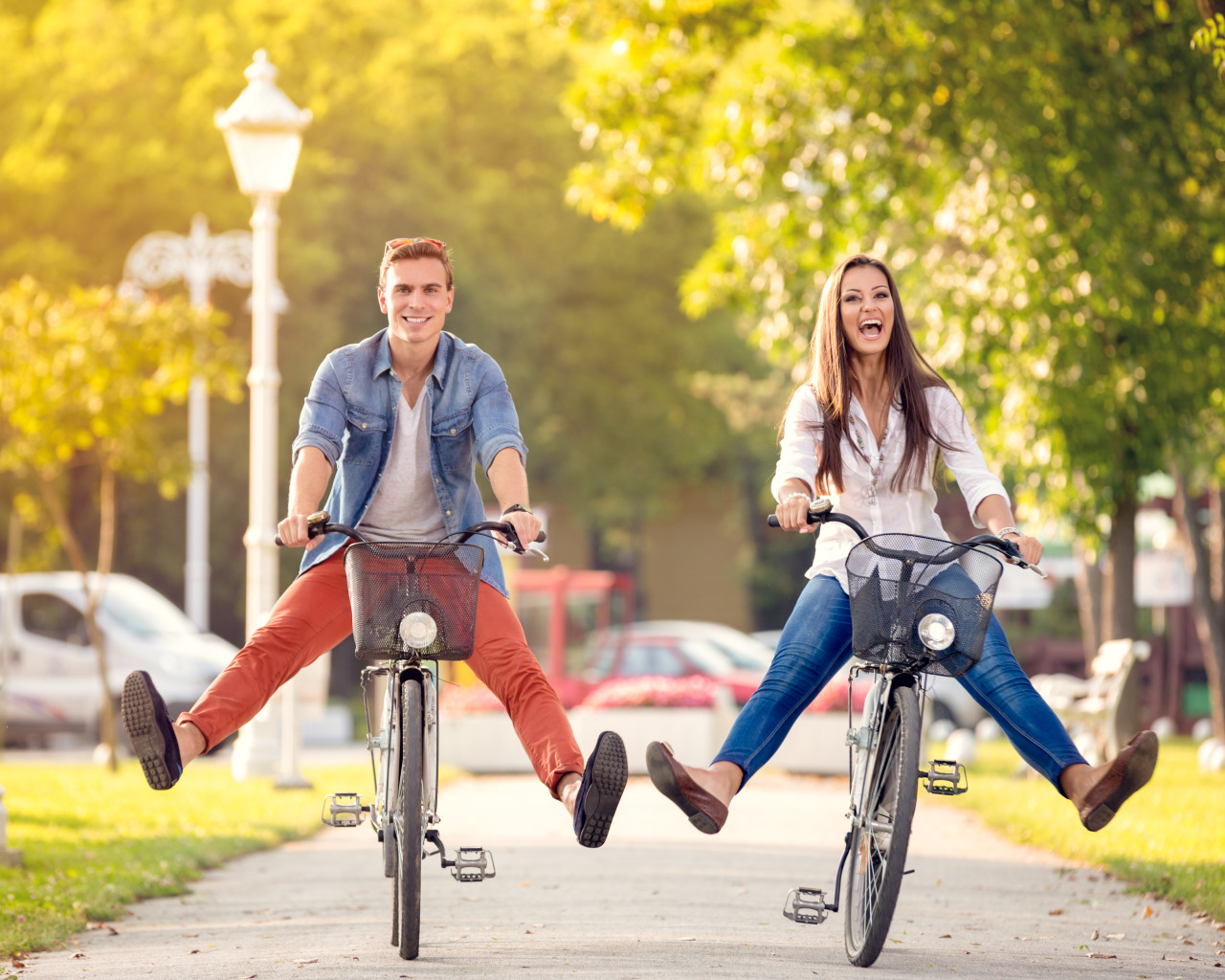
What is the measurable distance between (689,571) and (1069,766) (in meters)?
45.5

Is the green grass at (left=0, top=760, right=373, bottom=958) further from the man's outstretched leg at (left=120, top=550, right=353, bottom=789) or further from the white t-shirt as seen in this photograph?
the white t-shirt

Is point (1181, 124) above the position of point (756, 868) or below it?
above

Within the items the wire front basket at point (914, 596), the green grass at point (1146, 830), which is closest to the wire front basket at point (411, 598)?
the wire front basket at point (914, 596)

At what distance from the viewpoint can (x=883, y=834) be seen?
511 cm

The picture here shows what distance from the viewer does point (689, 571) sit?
5050cm

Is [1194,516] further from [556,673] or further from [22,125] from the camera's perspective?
[22,125]

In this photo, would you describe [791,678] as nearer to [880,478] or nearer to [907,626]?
[907,626]

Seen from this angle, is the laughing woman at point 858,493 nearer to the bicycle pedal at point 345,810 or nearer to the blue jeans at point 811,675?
the blue jeans at point 811,675

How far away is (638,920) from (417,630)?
5.74 ft

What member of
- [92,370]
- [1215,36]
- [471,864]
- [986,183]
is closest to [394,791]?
[471,864]

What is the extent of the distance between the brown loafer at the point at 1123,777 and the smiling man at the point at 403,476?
1.36m

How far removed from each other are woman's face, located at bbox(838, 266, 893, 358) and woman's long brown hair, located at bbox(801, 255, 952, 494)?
0.05 ft

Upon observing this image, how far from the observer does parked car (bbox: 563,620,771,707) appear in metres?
22.3

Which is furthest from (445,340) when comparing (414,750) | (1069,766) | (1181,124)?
(1181,124)
